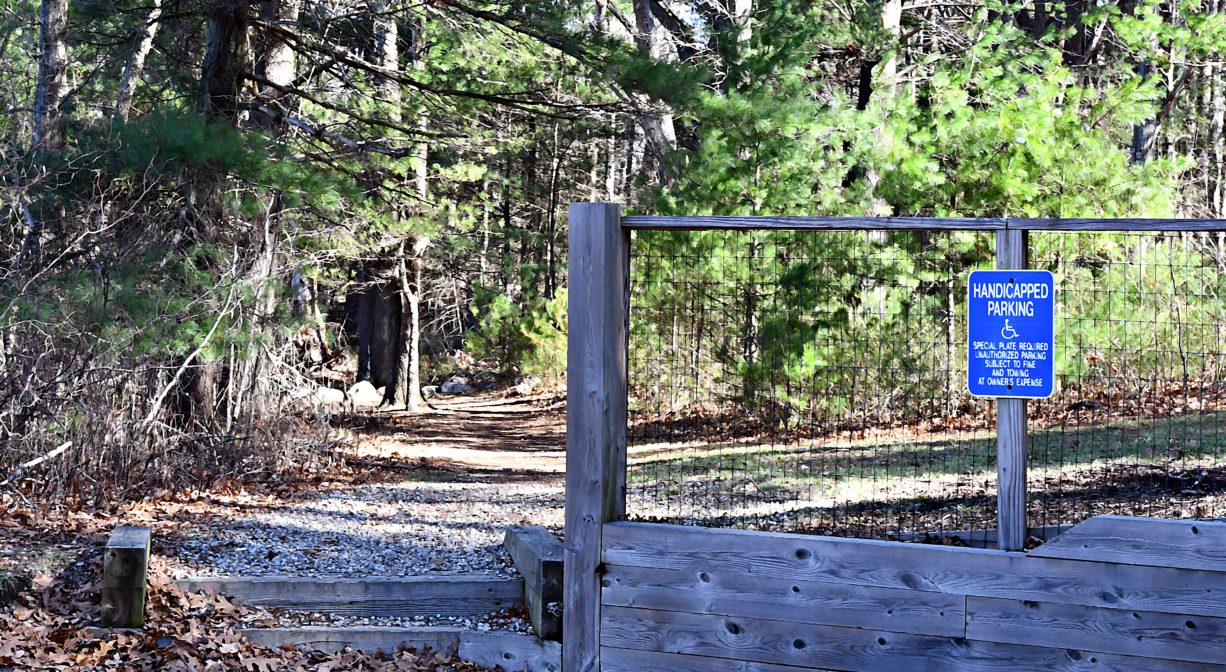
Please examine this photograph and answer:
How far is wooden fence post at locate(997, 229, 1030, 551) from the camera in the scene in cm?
491

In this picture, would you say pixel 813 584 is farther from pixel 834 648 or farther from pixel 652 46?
pixel 652 46

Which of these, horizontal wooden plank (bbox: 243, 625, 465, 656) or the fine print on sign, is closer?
the fine print on sign

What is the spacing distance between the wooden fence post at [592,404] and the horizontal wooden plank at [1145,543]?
195 centimetres

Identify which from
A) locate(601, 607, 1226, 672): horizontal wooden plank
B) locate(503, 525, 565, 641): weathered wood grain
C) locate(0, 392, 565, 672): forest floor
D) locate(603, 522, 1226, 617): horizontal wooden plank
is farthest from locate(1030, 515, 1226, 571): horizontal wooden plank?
locate(0, 392, 565, 672): forest floor

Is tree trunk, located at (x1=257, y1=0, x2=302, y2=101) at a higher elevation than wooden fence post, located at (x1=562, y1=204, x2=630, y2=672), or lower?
higher

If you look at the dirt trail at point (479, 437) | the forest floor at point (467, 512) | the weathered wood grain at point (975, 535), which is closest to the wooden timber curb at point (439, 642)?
the forest floor at point (467, 512)

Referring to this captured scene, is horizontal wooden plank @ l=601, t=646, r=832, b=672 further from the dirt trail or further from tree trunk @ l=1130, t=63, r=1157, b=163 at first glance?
tree trunk @ l=1130, t=63, r=1157, b=163

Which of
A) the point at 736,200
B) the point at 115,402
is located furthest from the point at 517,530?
the point at 736,200

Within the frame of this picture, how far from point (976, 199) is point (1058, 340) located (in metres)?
7.81

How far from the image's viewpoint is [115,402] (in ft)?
29.6

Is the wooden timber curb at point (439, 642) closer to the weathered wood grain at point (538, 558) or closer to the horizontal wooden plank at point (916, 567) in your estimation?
the weathered wood grain at point (538, 558)

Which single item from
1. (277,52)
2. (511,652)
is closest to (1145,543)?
(511,652)

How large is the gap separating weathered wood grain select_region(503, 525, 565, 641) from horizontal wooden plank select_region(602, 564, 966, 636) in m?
0.66

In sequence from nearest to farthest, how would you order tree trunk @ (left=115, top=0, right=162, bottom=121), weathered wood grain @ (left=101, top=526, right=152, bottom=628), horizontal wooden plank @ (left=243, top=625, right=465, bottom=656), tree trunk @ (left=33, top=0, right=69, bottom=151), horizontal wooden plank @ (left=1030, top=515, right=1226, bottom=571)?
1. horizontal wooden plank @ (left=1030, top=515, right=1226, bottom=571)
2. weathered wood grain @ (left=101, top=526, right=152, bottom=628)
3. horizontal wooden plank @ (left=243, top=625, right=465, bottom=656)
4. tree trunk @ (left=115, top=0, right=162, bottom=121)
5. tree trunk @ (left=33, top=0, right=69, bottom=151)
